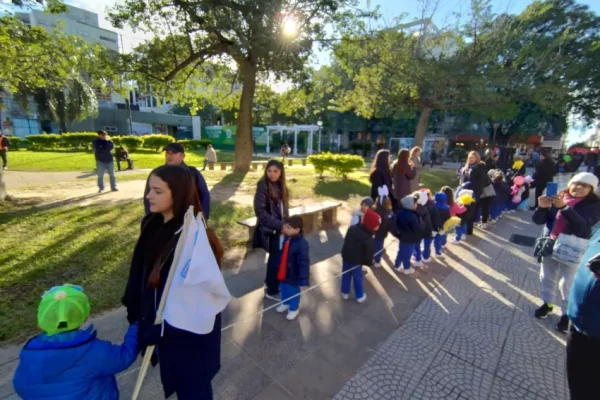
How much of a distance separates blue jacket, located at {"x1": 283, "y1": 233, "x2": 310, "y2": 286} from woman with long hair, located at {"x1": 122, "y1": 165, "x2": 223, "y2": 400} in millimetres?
1437

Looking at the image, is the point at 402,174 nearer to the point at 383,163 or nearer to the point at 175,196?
the point at 383,163

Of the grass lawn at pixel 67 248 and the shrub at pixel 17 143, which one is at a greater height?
the shrub at pixel 17 143

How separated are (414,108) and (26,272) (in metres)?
18.3

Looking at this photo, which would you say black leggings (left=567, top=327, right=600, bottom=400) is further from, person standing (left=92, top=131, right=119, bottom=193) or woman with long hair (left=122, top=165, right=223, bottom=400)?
person standing (left=92, top=131, right=119, bottom=193)

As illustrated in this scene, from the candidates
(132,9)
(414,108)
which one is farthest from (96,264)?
(414,108)

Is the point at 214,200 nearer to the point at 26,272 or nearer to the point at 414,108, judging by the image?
the point at 26,272

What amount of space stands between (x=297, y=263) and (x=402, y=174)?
388 centimetres

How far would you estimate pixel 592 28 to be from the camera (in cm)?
2339

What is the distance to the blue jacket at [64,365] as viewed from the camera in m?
1.28

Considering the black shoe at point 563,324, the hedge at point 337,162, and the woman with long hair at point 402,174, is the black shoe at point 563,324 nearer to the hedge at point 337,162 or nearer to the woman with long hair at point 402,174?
the woman with long hair at point 402,174

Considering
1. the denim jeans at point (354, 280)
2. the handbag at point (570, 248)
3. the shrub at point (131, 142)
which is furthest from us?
the shrub at point (131, 142)

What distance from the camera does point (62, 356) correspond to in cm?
129

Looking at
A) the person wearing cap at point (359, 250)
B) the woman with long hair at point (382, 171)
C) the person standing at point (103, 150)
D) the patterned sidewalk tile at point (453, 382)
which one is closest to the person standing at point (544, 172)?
the woman with long hair at point (382, 171)

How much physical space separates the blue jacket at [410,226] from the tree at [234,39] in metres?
7.45
